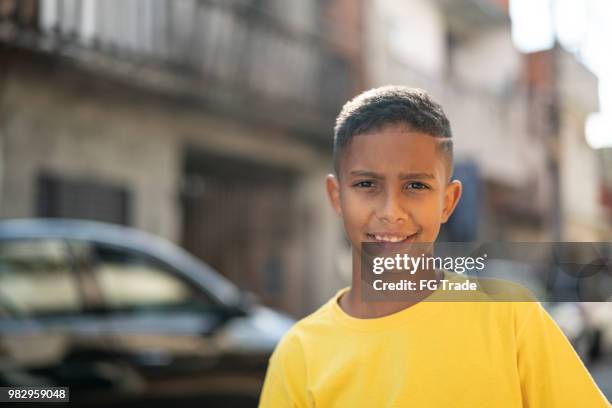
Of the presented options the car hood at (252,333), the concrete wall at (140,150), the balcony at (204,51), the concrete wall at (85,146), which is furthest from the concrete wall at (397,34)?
the car hood at (252,333)

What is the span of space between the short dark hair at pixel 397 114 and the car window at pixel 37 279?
8.10 feet

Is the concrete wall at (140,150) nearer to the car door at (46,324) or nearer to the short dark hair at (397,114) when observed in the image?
the car door at (46,324)

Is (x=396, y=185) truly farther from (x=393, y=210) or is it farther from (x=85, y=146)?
(x=85, y=146)

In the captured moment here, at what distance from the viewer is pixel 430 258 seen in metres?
1.17

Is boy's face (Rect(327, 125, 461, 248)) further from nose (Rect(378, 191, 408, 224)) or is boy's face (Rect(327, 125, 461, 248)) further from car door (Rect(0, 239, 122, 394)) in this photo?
car door (Rect(0, 239, 122, 394))

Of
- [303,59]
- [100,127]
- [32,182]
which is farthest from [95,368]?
[303,59]

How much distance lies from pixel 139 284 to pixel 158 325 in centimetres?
23

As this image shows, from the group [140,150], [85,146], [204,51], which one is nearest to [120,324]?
[85,146]

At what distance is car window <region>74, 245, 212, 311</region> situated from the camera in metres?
3.60

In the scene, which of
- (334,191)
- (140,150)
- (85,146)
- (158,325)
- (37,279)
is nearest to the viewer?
(334,191)

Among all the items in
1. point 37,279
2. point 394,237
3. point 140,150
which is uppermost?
point 140,150

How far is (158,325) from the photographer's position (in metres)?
3.64

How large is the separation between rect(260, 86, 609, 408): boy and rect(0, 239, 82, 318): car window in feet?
7.91

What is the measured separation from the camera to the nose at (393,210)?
3.66 ft
